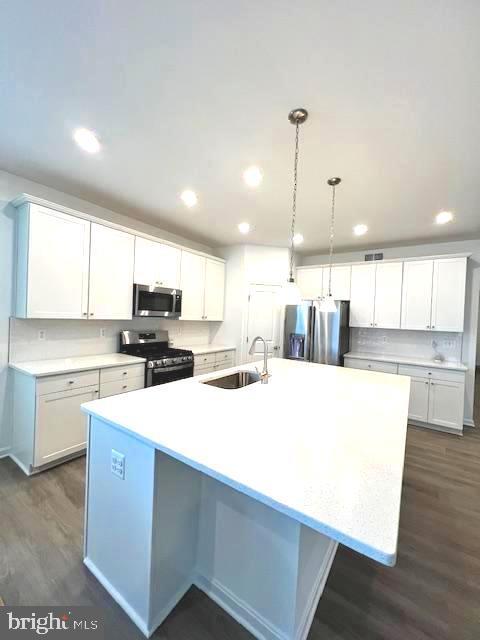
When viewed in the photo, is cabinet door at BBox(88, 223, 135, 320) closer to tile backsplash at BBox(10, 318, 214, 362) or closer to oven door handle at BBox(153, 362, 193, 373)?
tile backsplash at BBox(10, 318, 214, 362)

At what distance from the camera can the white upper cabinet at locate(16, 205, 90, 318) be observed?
2.39 meters

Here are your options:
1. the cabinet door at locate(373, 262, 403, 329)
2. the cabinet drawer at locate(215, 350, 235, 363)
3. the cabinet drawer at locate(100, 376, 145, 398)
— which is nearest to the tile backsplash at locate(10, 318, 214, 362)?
the cabinet drawer at locate(100, 376, 145, 398)

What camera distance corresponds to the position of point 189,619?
1241mm

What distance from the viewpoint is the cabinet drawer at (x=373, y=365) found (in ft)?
12.7

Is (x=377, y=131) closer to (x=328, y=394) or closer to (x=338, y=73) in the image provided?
(x=338, y=73)

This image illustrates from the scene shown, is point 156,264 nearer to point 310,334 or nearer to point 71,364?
point 71,364

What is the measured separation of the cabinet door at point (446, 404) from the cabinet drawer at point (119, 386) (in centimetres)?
381

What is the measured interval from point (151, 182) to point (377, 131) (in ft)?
6.46

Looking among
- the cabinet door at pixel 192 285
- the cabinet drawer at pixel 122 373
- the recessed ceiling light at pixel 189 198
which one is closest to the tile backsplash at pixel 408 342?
the cabinet door at pixel 192 285

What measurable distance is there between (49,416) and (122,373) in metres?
0.73

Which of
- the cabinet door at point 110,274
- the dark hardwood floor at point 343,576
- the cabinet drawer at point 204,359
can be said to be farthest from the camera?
the cabinet drawer at point 204,359

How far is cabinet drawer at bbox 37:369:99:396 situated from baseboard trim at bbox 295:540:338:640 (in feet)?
7.69

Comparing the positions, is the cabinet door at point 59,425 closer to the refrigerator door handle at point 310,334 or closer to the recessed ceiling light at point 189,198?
the recessed ceiling light at point 189,198

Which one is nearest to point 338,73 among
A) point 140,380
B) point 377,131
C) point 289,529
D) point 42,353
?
point 377,131
